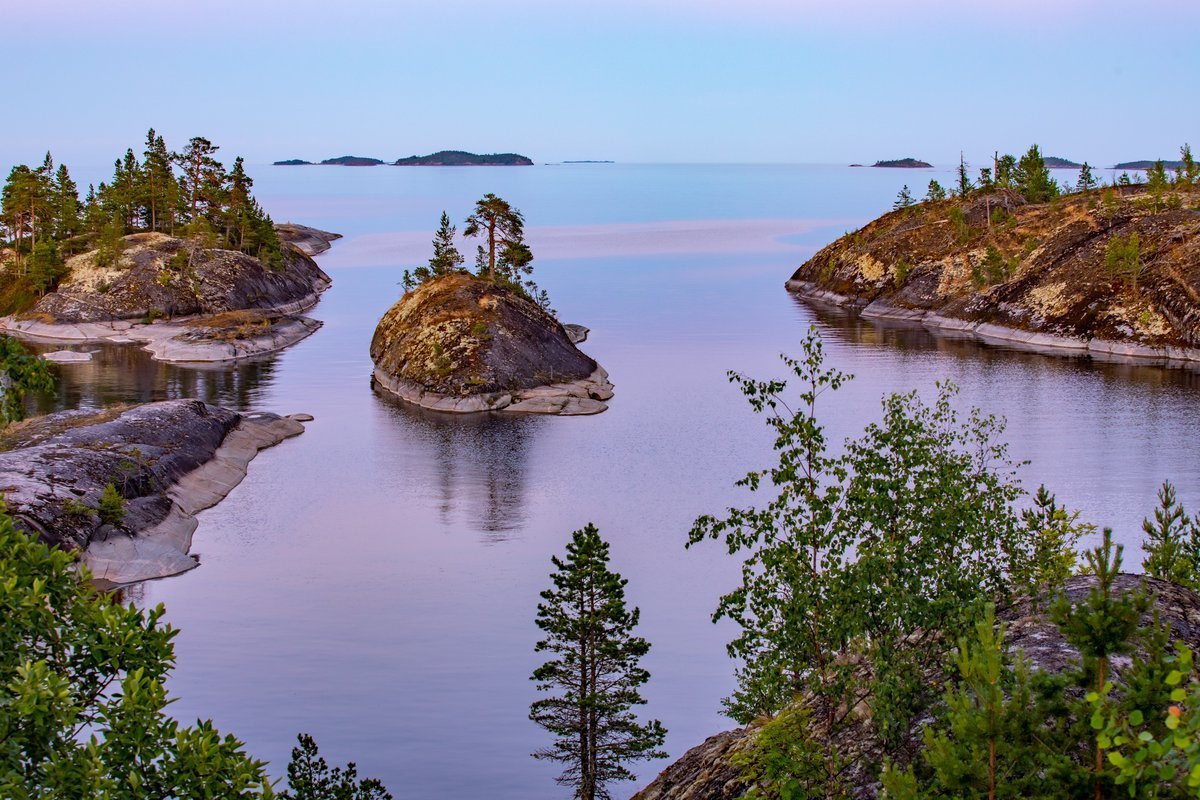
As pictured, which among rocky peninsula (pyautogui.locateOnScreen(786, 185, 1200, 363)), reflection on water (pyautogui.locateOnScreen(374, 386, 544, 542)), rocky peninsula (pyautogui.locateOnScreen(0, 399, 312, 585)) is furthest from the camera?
rocky peninsula (pyautogui.locateOnScreen(786, 185, 1200, 363))

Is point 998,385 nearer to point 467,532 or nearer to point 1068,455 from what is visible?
point 1068,455

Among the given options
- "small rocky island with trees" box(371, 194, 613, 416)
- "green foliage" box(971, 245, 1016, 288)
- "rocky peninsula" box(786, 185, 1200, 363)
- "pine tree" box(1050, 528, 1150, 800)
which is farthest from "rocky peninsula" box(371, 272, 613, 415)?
"pine tree" box(1050, 528, 1150, 800)

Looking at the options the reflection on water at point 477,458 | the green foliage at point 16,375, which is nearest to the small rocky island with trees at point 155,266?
the reflection on water at point 477,458

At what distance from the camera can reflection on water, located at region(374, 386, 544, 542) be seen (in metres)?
76.4

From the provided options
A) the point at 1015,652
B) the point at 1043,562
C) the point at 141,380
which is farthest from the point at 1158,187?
the point at 1015,652

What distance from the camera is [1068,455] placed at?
282 ft

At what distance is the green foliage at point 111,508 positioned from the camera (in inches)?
2597

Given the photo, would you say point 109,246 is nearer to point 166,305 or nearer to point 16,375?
point 166,305

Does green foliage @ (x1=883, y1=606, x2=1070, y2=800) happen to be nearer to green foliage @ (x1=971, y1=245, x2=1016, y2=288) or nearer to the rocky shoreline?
the rocky shoreline

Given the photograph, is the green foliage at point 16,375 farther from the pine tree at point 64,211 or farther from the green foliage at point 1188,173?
the green foliage at point 1188,173

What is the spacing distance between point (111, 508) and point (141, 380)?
62.5 meters

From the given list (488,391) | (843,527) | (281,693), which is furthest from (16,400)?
(843,527)

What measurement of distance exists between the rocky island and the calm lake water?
448 inches

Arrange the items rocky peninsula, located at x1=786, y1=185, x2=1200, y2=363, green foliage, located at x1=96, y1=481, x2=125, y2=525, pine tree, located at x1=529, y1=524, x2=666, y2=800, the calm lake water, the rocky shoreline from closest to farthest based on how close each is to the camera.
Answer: pine tree, located at x1=529, y1=524, x2=666, y2=800
the calm lake water
green foliage, located at x1=96, y1=481, x2=125, y2=525
the rocky shoreline
rocky peninsula, located at x1=786, y1=185, x2=1200, y2=363
